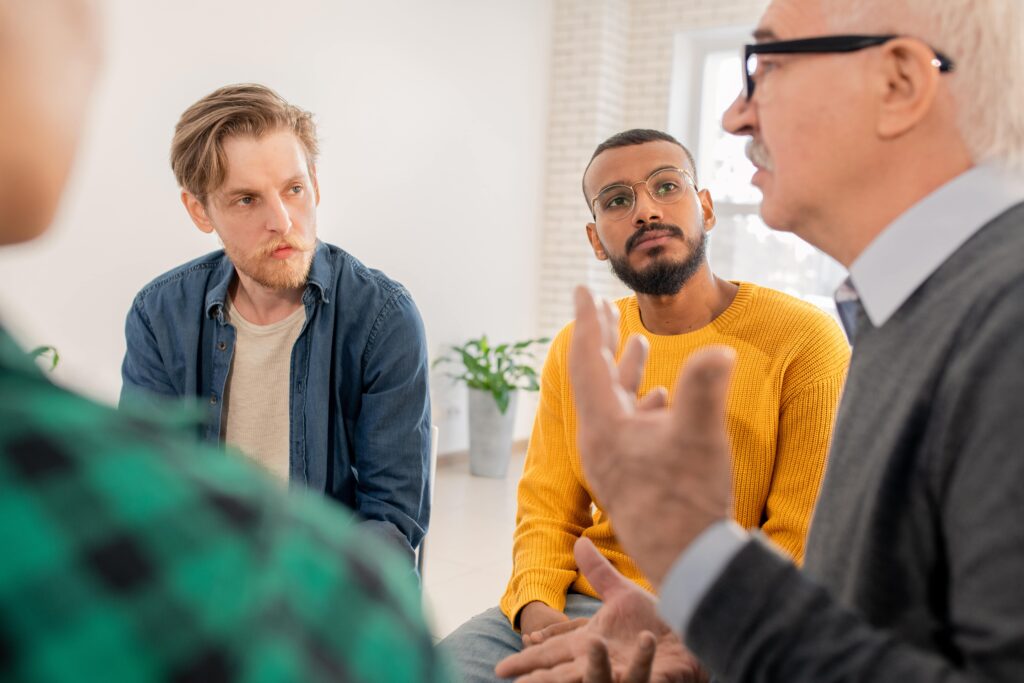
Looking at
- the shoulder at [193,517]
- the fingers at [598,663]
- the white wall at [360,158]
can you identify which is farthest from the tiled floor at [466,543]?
the shoulder at [193,517]

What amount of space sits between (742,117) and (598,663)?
28.8 inches

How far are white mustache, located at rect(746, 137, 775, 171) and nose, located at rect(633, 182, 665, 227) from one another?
104cm

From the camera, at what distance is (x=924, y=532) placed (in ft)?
2.76

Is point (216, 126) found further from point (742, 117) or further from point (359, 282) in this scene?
point (742, 117)

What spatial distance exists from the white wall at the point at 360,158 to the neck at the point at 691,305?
2.59 metres

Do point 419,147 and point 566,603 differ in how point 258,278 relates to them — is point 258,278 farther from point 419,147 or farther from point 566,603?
point 419,147

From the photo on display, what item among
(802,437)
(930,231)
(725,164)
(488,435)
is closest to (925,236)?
(930,231)

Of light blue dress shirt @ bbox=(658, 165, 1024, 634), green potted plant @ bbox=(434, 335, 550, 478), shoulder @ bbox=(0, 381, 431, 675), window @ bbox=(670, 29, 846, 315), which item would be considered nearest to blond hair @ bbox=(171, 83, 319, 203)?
light blue dress shirt @ bbox=(658, 165, 1024, 634)

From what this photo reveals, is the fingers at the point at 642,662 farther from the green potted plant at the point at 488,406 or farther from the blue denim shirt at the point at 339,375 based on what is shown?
the green potted plant at the point at 488,406

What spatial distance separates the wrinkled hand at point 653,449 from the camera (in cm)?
78

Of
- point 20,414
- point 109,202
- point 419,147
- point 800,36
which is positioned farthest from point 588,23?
point 20,414

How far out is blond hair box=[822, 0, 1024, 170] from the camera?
0.94 meters

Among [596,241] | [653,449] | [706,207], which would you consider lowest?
[653,449]

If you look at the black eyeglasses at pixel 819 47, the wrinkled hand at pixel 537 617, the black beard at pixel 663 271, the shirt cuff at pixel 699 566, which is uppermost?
the black eyeglasses at pixel 819 47
